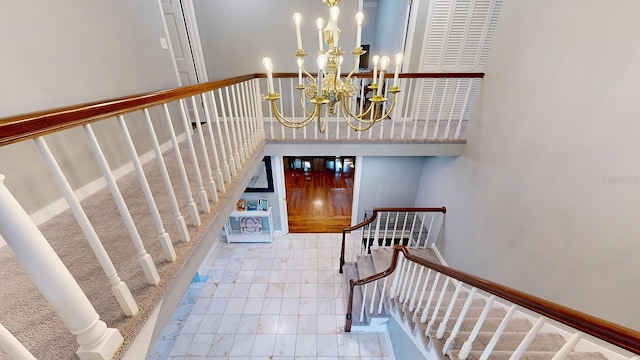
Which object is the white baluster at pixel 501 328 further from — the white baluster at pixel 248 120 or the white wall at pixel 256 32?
the white wall at pixel 256 32

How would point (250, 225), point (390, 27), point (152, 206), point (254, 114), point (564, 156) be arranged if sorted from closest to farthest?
1. point (152, 206)
2. point (564, 156)
3. point (254, 114)
4. point (250, 225)
5. point (390, 27)

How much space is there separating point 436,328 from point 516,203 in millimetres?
1279

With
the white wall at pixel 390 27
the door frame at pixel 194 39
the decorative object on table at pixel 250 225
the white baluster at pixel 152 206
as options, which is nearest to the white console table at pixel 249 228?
the decorative object on table at pixel 250 225

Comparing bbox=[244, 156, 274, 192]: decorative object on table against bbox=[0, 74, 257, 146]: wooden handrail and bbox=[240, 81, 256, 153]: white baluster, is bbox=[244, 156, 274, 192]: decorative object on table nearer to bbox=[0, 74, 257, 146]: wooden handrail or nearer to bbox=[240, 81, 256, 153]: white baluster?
bbox=[240, 81, 256, 153]: white baluster

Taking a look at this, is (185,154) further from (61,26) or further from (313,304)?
(313,304)

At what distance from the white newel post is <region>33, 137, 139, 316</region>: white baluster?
100mm

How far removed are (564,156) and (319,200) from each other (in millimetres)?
4571

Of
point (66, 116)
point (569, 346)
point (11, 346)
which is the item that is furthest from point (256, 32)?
point (569, 346)

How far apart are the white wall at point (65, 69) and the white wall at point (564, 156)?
3.46 metres

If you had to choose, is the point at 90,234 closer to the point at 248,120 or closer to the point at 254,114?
the point at 248,120

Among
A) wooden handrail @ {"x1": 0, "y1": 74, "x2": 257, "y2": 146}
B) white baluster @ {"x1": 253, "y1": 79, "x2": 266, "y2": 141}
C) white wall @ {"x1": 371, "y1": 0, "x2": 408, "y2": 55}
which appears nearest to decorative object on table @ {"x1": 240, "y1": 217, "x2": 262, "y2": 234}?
white baluster @ {"x1": 253, "y1": 79, "x2": 266, "y2": 141}

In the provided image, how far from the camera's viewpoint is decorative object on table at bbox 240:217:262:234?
431 cm

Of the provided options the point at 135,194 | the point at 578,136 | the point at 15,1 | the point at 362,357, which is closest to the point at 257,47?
the point at 15,1

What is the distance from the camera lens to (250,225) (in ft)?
14.2
